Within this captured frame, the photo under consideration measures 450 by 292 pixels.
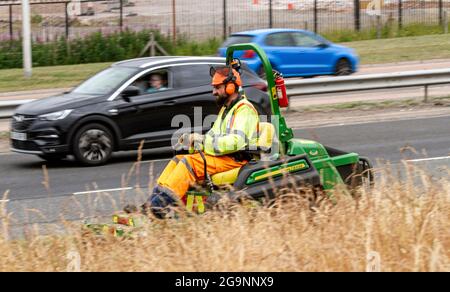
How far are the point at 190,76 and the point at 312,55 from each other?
11035 millimetres

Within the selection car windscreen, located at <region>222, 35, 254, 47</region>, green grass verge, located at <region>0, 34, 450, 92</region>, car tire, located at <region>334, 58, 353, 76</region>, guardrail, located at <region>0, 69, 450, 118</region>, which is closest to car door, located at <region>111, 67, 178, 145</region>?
guardrail, located at <region>0, 69, 450, 118</region>

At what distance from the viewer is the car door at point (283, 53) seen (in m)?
25.6

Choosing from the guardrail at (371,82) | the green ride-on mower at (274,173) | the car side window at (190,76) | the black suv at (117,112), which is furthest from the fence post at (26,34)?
the green ride-on mower at (274,173)

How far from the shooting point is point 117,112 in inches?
593

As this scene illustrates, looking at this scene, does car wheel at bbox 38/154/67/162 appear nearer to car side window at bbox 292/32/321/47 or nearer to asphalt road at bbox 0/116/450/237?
asphalt road at bbox 0/116/450/237

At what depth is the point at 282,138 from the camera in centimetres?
939

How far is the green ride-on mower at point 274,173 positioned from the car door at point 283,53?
52.9 ft

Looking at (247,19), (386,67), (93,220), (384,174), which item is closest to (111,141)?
(93,220)

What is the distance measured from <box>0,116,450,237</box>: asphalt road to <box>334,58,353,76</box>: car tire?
26.8 feet

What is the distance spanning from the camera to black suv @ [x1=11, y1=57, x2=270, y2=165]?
14.7m

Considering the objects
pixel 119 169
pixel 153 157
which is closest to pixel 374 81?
pixel 153 157

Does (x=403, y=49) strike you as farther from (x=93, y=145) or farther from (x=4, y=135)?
(x=93, y=145)

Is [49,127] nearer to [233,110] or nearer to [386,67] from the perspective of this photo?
[233,110]
